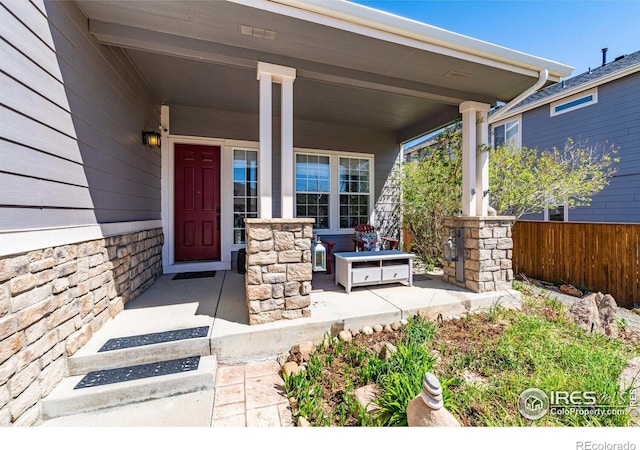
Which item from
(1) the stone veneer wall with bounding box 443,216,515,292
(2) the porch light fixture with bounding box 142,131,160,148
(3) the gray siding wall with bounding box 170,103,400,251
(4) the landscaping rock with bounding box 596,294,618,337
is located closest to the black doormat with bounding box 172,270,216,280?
(3) the gray siding wall with bounding box 170,103,400,251

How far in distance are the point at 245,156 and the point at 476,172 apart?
371cm

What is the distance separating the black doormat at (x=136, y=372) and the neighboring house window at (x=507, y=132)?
9473 millimetres

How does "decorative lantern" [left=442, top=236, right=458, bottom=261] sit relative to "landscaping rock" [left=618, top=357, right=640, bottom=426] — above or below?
above

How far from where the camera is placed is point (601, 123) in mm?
5918

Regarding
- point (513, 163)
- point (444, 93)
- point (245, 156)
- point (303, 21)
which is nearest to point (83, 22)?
point (303, 21)

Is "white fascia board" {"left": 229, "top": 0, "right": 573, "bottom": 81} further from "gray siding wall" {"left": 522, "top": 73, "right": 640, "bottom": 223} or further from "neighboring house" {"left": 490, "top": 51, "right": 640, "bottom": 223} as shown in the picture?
"gray siding wall" {"left": 522, "top": 73, "right": 640, "bottom": 223}

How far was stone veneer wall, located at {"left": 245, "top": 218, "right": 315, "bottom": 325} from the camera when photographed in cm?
239

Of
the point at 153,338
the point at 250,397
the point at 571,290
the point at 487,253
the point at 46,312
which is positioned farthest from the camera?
the point at 571,290

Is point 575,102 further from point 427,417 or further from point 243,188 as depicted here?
point 427,417

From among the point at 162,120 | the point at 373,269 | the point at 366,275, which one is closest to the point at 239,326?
the point at 366,275

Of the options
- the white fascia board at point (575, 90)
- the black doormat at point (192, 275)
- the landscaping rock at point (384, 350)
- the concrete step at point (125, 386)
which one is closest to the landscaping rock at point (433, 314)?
the landscaping rock at point (384, 350)

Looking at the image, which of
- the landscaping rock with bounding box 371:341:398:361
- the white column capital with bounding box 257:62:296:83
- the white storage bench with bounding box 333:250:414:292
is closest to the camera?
the landscaping rock with bounding box 371:341:398:361

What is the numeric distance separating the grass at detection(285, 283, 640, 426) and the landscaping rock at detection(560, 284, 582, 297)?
1737mm

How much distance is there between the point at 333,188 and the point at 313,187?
1.34 feet
